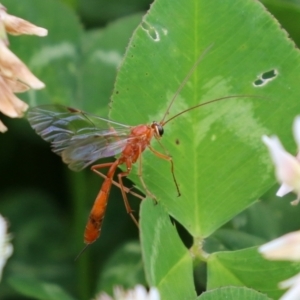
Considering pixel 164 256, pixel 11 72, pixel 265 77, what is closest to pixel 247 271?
pixel 164 256

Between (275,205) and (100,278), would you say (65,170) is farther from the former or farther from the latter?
(275,205)

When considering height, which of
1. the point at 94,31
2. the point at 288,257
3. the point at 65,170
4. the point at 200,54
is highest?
the point at 94,31

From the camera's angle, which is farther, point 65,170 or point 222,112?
point 65,170

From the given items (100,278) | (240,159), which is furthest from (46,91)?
(240,159)

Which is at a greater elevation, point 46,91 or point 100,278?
point 46,91

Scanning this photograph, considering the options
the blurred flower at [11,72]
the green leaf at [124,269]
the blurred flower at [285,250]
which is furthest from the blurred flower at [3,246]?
the green leaf at [124,269]

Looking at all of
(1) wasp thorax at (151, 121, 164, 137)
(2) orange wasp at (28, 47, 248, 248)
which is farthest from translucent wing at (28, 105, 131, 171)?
(1) wasp thorax at (151, 121, 164, 137)
